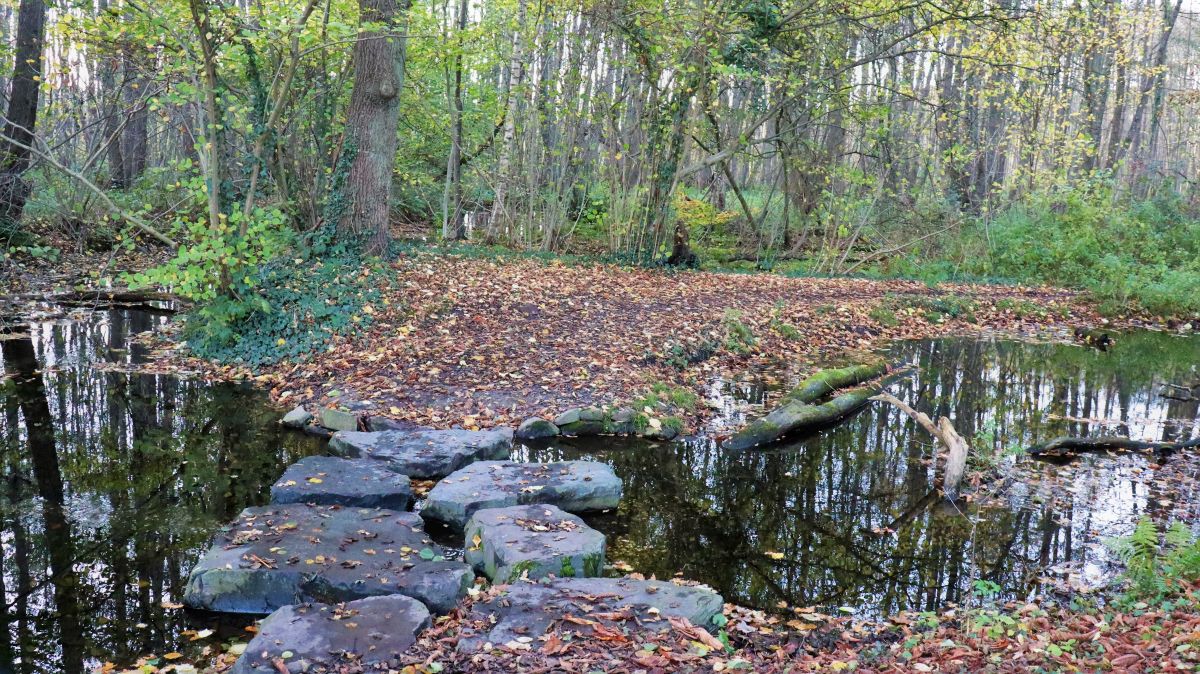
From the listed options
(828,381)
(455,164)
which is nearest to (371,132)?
(455,164)

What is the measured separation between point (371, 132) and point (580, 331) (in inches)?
167

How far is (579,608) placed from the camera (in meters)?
4.14

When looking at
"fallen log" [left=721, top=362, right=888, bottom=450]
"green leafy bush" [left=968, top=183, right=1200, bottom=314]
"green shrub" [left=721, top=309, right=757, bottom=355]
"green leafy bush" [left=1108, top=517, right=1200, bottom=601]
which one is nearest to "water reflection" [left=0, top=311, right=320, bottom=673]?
"fallen log" [left=721, top=362, right=888, bottom=450]

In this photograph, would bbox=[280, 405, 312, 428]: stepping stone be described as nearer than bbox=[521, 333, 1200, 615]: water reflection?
No

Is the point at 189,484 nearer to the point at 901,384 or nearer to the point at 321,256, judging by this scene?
the point at 321,256


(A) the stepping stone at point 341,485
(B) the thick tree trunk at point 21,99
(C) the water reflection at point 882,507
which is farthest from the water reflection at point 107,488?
(B) the thick tree trunk at point 21,99

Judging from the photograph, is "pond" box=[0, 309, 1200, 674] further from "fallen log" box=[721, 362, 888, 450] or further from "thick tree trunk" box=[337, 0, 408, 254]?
"thick tree trunk" box=[337, 0, 408, 254]

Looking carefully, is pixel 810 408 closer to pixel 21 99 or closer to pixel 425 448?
pixel 425 448

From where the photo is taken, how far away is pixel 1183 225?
61.2ft

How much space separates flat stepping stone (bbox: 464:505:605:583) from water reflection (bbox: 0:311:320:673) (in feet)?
5.25

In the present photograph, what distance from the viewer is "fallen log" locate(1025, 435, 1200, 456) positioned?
293 inches

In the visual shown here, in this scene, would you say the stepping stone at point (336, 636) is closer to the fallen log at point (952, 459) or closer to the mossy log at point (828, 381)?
the fallen log at point (952, 459)

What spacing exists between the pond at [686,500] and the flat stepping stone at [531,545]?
0.43 m

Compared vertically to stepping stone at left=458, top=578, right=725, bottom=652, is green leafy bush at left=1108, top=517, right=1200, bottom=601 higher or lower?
higher
